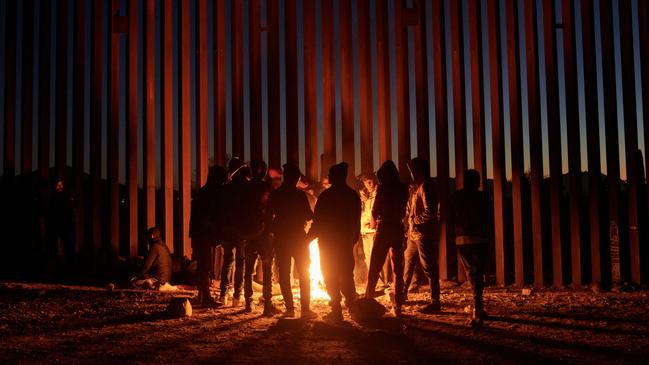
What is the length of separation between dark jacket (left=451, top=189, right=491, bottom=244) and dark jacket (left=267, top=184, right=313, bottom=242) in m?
1.54

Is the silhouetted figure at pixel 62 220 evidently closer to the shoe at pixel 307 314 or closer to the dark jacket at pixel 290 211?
the dark jacket at pixel 290 211

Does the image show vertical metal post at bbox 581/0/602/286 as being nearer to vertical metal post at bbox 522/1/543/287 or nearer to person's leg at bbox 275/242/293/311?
vertical metal post at bbox 522/1/543/287

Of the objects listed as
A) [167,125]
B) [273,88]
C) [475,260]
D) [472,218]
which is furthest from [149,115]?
[475,260]

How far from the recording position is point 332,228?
6480mm

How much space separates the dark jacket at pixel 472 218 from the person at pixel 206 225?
8.90 ft

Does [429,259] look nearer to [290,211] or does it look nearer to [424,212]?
[424,212]

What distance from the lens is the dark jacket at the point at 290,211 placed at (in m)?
6.52

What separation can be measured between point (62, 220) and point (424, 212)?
5776 mm

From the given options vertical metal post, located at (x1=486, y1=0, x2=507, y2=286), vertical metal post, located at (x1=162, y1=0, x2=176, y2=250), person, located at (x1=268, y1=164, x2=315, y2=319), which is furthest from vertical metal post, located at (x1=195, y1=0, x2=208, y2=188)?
vertical metal post, located at (x1=486, y1=0, x2=507, y2=286)

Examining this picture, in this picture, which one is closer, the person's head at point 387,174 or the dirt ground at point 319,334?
the dirt ground at point 319,334

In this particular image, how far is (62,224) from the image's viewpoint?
381 inches

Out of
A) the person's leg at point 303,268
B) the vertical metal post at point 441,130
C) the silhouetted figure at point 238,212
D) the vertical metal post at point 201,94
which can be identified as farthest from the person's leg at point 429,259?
the vertical metal post at point 201,94

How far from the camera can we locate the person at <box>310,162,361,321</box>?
6.46m

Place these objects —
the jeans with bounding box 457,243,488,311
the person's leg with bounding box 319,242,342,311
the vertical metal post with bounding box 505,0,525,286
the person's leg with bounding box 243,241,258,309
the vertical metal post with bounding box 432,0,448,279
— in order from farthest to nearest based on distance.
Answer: the vertical metal post with bounding box 432,0,448,279 → the vertical metal post with bounding box 505,0,525,286 → the person's leg with bounding box 243,241,258,309 → the person's leg with bounding box 319,242,342,311 → the jeans with bounding box 457,243,488,311
